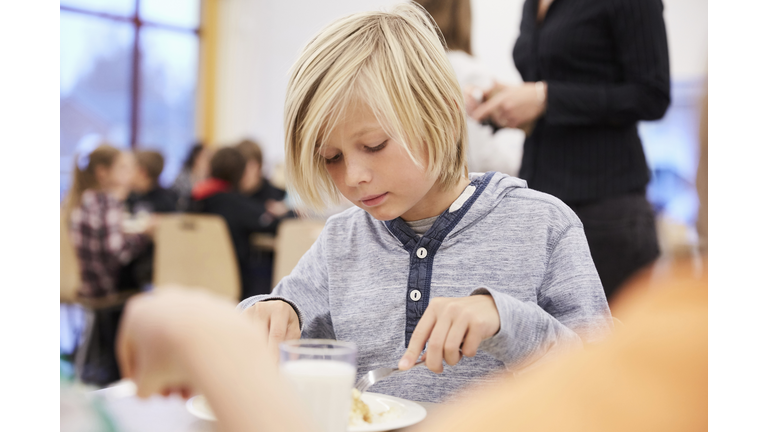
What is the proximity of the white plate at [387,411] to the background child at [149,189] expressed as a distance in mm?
3744

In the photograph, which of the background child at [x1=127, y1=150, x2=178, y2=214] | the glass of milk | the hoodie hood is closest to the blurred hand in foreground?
the glass of milk

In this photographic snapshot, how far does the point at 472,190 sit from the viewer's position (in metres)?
0.80

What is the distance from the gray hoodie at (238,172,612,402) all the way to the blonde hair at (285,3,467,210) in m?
0.08

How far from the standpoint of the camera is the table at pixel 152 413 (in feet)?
1.88

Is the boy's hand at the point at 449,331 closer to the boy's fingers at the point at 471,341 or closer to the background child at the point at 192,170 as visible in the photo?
the boy's fingers at the point at 471,341

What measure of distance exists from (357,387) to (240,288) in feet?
5.42

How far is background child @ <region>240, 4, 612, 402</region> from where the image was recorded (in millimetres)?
712

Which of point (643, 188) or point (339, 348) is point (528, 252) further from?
point (339, 348)

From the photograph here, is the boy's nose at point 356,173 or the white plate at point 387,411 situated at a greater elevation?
the boy's nose at point 356,173

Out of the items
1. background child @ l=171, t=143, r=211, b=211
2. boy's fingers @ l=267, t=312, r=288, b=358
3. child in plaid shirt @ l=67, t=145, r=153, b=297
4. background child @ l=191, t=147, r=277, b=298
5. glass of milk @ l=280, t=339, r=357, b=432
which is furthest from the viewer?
background child @ l=171, t=143, r=211, b=211

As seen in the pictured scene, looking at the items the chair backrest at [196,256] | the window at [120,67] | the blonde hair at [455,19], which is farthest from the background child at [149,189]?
the blonde hair at [455,19]

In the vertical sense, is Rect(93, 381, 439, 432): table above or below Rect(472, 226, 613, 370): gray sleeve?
below

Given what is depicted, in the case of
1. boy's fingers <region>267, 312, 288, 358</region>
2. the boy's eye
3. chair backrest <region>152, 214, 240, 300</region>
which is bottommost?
chair backrest <region>152, 214, 240, 300</region>

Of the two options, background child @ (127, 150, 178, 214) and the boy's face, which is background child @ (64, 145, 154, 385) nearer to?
the boy's face
